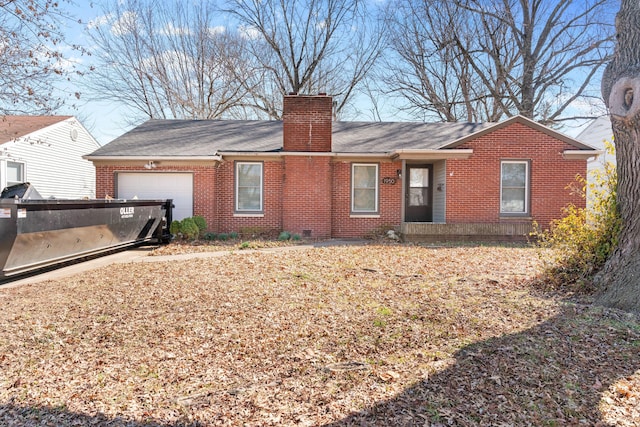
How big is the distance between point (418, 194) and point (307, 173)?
4.15m

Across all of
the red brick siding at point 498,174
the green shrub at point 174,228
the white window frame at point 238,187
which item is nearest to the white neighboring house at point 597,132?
the red brick siding at point 498,174

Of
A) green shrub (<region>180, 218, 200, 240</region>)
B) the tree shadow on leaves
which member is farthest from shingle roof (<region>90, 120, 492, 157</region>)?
the tree shadow on leaves

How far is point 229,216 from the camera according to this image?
12836 mm

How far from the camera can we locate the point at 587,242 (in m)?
5.56

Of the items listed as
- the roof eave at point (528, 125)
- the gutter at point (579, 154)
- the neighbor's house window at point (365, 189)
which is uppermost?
the roof eave at point (528, 125)

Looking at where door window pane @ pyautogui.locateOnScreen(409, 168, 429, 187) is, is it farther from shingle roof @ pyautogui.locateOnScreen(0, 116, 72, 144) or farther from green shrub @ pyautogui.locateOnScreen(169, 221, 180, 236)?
shingle roof @ pyautogui.locateOnScreen(0, 116, 72, 144)

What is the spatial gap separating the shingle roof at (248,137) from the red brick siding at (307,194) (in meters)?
0.91

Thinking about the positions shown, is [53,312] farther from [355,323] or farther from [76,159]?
[76,159]

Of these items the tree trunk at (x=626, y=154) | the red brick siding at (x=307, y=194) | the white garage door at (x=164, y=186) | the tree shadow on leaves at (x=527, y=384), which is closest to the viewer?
the tree shadow on leaves at (x=527, y=384)

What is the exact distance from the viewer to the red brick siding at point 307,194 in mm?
12461

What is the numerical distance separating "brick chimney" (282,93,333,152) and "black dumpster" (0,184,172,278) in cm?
465

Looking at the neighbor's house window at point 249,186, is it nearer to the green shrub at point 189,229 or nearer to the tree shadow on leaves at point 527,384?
the green shrub at point 189,229

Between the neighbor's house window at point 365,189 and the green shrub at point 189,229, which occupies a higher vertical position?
the neighbor's house window at point 365,189

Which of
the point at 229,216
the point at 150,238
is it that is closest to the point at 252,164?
the point at 229,216
